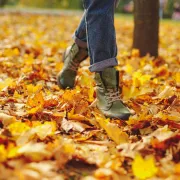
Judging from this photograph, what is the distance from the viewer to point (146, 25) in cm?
486

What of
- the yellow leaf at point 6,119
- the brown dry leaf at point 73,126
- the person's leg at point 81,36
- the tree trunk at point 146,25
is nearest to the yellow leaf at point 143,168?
the brown dry leaf at point 73,126

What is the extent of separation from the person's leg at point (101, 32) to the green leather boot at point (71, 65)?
60cm

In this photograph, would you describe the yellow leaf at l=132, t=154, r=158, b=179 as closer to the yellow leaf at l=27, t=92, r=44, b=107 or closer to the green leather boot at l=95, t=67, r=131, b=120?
the green leather boot at l=95, t=67, r=131, b=120

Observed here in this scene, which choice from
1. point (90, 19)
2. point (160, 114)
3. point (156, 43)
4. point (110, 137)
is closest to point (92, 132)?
point (110, 137)

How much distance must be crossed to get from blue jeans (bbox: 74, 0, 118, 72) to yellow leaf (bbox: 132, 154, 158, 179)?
0.99 metres

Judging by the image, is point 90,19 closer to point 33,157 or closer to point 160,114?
point 160,114

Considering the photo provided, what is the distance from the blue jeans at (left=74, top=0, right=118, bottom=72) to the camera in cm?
235

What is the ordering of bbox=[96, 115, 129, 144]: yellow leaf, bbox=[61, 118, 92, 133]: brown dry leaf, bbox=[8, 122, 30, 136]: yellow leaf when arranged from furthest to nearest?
bbox=[61, 118, 92, 133]: brown dry leaf < bbox=[96, 115, 129, 144]: yellow leaf < bbox=[8, 122, 30, 136]: yellow leaf

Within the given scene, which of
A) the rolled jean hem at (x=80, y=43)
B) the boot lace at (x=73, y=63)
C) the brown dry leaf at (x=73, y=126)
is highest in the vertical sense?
the rolled jean hem at (x=80, y=43)

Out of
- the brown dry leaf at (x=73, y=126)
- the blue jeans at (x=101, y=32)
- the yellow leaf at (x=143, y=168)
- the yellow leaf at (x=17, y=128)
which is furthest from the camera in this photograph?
the blue jeans at (x=101, y=32)

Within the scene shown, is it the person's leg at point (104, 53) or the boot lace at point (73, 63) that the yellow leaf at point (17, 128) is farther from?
the boot lace at point (73, 63)

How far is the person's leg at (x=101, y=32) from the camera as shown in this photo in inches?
92.6

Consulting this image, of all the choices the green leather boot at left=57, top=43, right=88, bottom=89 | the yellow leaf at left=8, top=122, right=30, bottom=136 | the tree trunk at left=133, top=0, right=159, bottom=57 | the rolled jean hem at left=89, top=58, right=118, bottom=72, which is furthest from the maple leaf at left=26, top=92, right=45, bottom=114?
the tree trunk at left=133, top=0, right=159, bottom=57

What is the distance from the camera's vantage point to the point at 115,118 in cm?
236
